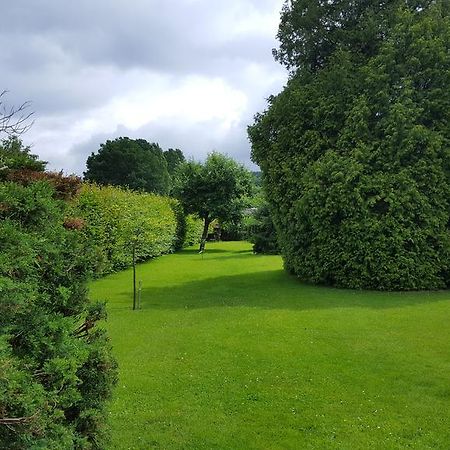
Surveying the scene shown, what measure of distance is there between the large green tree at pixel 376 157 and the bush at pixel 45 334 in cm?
1104

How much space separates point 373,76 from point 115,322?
10.4 meters

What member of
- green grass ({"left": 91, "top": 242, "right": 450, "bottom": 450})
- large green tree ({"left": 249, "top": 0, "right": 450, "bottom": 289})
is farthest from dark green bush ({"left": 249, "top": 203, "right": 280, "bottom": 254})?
green grass ({"left": 91, "top": 242, "right": 450, "bottom": 450})

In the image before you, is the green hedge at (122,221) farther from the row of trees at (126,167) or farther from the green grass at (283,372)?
the row of trees at (126,167)

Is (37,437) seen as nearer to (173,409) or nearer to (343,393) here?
(173,409)

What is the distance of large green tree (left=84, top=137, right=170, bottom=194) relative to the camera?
54156 millimetres

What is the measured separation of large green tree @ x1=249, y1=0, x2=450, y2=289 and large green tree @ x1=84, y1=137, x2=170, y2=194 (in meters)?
39.6

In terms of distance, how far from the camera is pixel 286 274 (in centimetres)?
1819

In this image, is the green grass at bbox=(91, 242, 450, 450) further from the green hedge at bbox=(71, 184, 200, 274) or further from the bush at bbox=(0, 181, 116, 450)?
the green hedge at bbox=(71, 184, 200, 274)

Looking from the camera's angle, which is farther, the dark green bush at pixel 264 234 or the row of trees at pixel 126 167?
the row of trees at pixel 126 167

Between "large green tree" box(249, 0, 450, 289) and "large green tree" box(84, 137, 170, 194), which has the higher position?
"large green tree" box(84, 137, 170, 194)

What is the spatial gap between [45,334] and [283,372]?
14.8 ft

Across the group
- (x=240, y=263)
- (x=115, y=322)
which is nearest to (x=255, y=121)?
(x=240, y=263)

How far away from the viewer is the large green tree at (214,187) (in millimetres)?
29500

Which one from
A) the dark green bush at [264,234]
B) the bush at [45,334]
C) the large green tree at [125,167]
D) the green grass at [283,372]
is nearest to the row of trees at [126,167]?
the large green tree at [125,167]
